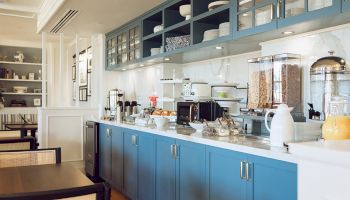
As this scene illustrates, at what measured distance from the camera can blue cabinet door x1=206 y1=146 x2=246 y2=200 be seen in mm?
2131

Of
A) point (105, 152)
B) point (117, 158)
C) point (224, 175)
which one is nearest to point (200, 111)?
point (224, 175)

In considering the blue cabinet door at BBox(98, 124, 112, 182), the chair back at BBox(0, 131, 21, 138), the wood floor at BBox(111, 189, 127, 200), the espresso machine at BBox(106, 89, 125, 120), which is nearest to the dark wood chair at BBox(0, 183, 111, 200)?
the wood floor at BBox(111, 189, 127, 200)

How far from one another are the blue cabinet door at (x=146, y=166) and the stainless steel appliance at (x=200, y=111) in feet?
1.36

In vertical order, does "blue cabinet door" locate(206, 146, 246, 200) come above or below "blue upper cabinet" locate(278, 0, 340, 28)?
below

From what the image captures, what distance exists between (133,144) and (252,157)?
1.85 m

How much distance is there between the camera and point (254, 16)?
255cm

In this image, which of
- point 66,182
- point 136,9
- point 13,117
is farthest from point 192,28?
point 13,117

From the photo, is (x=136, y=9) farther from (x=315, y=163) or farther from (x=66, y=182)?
(x=315, y=163)

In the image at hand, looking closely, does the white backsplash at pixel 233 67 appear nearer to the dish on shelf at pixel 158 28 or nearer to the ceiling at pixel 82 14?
the dish on shelf at pixel 158 28

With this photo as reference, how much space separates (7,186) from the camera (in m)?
1.68

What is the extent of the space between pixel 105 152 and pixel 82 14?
6.20ft

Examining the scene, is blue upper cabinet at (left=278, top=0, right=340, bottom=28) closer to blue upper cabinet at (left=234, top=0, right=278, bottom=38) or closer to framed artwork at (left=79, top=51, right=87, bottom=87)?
blue upper cabinet at (left=234, top=0, right=278, bottom=38)

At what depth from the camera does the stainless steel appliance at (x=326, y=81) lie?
7.38 feet

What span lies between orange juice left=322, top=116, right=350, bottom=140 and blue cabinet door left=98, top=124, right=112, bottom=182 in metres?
3.23
